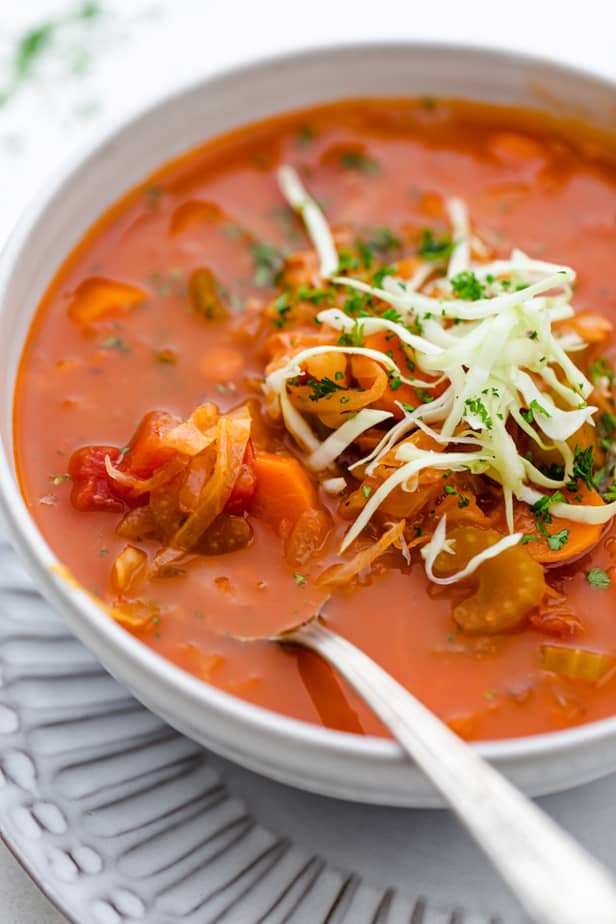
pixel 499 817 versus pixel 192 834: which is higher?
pixel 499 817

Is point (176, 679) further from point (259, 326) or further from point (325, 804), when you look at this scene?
point (259, 326)

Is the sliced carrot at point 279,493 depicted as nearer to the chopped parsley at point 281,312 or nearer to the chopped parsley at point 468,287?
the chopped parsley at point 281,312

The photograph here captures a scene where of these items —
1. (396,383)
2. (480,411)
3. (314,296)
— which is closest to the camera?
(480,411)

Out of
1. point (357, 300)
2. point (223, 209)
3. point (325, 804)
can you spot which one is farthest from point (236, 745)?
point (223, 209)

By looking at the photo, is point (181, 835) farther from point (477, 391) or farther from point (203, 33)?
point (203, 33)

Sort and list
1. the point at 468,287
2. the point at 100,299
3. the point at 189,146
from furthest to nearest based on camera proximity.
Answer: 1. the point at 189,146
2. the point at 100,299
3. the point at 468,287

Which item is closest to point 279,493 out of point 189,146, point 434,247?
point 434,247
